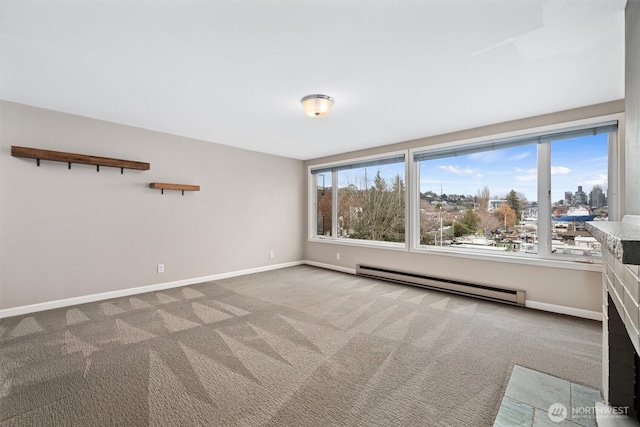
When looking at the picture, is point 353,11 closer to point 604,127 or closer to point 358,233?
point 604,127

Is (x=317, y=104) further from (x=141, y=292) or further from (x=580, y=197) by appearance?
(x=141, y=292)

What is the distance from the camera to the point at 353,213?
596cm

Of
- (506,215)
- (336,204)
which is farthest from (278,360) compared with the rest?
(336,204)

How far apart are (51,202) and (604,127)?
6.59 m

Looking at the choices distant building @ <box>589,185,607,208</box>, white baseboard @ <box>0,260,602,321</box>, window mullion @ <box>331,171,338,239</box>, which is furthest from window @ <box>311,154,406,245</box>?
distant building @ <box>589,185,607,208</box>

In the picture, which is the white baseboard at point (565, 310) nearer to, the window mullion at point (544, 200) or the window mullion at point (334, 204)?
the window mullion at point (544, 200)

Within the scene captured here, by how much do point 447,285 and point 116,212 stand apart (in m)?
4.87

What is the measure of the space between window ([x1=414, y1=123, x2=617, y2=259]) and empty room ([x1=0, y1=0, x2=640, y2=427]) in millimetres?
26

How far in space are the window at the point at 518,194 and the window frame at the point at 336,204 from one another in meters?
0.23

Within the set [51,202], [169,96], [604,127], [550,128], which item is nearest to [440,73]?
[550,128]

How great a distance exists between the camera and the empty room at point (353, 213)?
1799 millimetres

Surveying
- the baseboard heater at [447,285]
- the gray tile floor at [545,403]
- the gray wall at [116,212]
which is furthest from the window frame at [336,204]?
the gray tile floor at [545,403]

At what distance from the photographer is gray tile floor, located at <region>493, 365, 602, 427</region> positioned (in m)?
1.70

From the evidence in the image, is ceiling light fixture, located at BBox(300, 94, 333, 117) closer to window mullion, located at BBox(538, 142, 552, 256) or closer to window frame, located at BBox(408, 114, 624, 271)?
window frame, located at BBox(408, 114, 624, 271)
